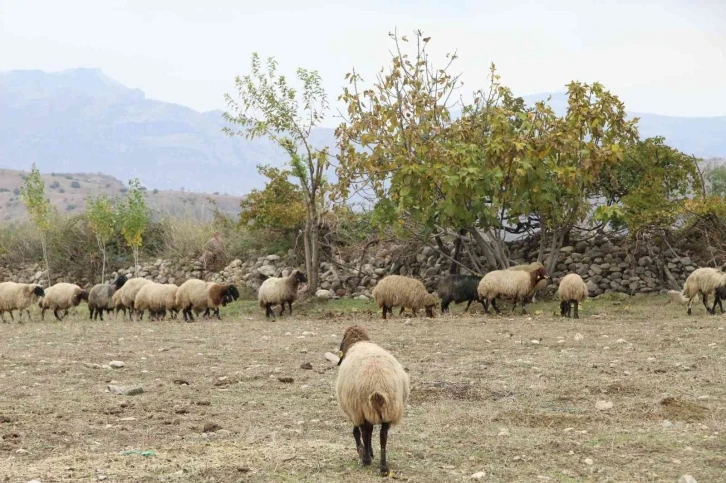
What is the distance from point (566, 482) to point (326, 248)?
21020 mm

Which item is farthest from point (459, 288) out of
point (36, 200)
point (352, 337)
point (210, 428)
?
point (36, 200)

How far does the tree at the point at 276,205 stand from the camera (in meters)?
26.1

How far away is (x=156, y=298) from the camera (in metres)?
20.5

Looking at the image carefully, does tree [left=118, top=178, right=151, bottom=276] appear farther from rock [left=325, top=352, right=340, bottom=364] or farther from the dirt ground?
rock [left=325, top=352, right=340, bottom=364]

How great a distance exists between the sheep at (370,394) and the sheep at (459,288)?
12783 mm

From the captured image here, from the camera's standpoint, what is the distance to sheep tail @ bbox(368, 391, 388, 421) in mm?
6090

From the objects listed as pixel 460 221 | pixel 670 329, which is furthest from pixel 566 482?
pixel 460 221

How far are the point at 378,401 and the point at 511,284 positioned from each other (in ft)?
40.8

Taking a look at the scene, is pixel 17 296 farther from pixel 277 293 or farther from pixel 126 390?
pixel 126 390

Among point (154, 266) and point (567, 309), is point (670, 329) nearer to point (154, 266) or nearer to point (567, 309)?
point (567, 309)

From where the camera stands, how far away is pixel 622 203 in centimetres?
2116

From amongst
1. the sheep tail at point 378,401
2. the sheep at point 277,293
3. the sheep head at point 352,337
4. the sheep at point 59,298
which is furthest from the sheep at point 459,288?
the sheep tail at point 378,401

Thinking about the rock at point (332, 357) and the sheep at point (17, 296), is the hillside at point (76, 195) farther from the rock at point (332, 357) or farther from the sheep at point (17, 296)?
the rock at point (332, 357)

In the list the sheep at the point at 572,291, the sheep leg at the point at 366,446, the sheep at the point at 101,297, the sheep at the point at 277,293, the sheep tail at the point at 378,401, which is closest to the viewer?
the sheep tail at the point at 378,401
